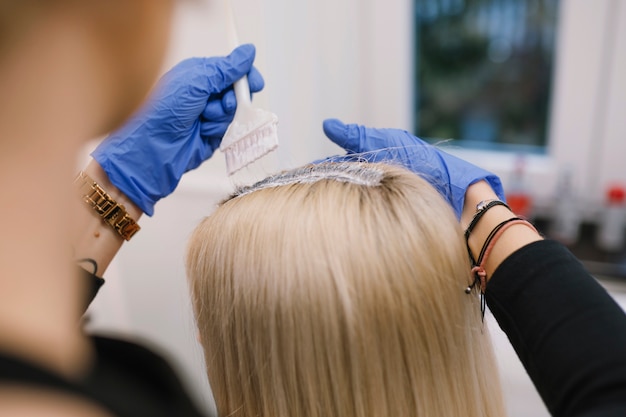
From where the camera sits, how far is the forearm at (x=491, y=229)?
2.39 feet

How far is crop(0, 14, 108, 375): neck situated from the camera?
30 cm

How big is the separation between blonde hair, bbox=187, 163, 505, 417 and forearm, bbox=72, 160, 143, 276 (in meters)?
0.31

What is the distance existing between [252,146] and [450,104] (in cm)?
84

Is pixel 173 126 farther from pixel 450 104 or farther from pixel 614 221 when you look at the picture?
pixel 614 221

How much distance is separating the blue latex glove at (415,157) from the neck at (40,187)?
0.52 metres

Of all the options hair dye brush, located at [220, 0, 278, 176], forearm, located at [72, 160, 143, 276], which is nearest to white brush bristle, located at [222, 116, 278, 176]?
hair dye brush, located at [220, 0, 278, 176]

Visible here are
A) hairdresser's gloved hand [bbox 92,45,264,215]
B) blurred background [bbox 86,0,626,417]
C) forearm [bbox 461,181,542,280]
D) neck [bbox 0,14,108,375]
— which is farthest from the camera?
blurred background [bbox 86,0,626,417]

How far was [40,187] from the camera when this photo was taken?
33 centimetres

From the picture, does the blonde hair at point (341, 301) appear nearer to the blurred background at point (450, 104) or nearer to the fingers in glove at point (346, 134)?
the fingers in glove at point (346, 134)

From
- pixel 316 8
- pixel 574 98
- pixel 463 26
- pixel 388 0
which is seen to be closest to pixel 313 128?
pixel 316 8

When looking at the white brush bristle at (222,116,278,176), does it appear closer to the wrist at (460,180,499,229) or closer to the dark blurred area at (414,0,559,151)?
the wrist at (460,180,499,229)

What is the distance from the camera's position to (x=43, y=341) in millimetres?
323

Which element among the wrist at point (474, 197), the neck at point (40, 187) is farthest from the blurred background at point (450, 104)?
the neck at point (40, 187)

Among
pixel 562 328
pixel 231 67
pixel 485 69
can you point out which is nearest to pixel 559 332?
pixel 562 328
